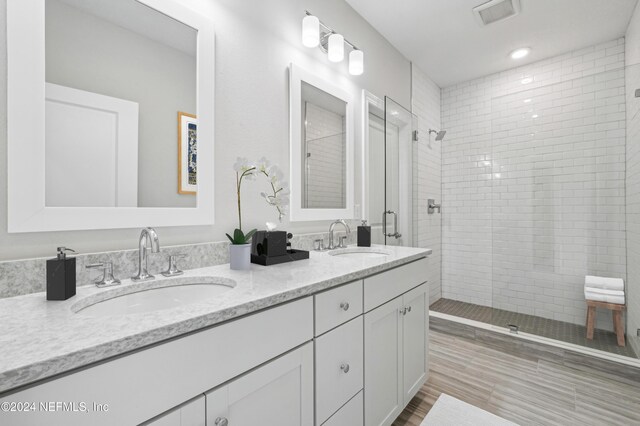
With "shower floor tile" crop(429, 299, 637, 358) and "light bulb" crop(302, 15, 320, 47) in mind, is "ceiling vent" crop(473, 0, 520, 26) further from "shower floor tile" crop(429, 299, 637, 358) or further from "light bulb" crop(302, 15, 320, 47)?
"shower floor tile" crop(429, 299, 637, 358)

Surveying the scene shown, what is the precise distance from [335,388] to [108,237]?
3.23ft

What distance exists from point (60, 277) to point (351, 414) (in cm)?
112

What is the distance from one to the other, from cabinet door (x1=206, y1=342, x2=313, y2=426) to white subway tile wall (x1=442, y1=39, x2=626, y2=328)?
8.83 ft

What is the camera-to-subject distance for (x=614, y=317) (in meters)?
2.32

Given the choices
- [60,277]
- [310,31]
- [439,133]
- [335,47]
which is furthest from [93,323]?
[439,133]

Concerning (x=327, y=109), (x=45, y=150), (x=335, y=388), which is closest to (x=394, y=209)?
(x=327, y=109)

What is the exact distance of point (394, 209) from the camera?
2637 mm

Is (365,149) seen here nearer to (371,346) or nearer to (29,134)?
(371,346)

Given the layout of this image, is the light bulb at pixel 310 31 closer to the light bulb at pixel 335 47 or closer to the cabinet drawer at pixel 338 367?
the light bulb at pixel 335 47

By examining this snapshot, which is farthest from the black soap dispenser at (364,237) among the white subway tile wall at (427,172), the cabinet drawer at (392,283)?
the white subway tile wall at (427,172)

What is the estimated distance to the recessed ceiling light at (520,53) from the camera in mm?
2774

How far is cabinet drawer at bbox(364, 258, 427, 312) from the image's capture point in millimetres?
1288

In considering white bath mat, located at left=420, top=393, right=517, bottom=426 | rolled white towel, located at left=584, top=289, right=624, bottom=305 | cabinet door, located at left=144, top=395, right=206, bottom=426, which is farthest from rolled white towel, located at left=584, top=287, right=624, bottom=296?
cabinet door, located at left=144, top=395, right=206, bottom=426

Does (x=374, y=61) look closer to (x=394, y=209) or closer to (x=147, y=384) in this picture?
(x=394, y=209)
